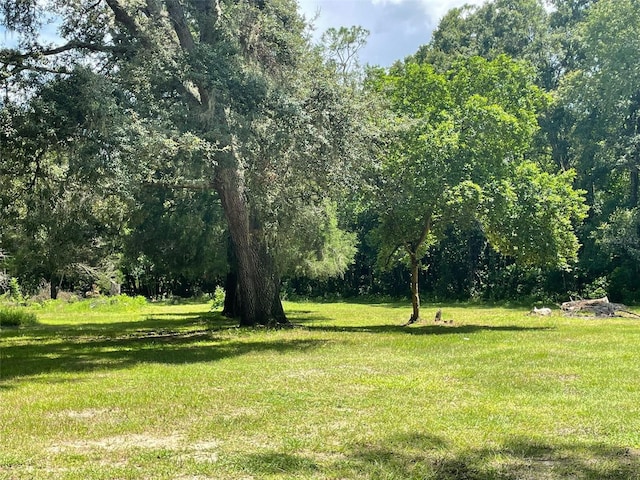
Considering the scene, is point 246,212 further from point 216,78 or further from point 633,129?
point 633,129

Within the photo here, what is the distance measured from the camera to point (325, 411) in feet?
21.7

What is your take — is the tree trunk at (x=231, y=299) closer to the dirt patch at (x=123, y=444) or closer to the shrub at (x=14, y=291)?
the shrub at (x=14, y=291)

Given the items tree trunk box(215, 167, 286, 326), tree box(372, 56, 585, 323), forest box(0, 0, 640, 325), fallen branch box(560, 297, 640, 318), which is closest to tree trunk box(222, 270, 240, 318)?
forest box(0, 0, 640, 325)

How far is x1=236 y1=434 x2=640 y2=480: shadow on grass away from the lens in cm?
449

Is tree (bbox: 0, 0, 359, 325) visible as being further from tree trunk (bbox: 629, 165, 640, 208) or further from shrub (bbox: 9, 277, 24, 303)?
tree trunk (bbox: 629, 165, 640, 208)

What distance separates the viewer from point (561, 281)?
32281 millimetres

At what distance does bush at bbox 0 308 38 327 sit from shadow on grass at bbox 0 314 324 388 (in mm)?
2332

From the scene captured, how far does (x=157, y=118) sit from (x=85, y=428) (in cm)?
762

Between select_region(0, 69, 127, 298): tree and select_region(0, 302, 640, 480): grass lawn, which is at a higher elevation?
select_region(0, 69, 127, 298): tree

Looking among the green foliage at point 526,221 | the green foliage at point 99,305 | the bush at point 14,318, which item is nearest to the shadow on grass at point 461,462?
the green foliage at point 526,221

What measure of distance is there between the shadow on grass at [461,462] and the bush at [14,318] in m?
19.3

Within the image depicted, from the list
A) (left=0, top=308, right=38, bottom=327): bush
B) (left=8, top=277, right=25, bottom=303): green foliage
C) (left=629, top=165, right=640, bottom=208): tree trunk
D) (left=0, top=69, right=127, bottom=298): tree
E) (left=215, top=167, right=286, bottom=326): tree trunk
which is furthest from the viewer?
(left=629, top=165, right=640, bottom=208): tree trunk

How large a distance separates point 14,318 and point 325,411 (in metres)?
18.3

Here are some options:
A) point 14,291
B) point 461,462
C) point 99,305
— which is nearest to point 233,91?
point 461,462
